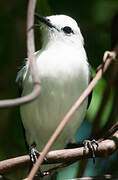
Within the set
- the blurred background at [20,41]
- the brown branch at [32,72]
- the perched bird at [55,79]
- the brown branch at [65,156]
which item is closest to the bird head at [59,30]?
the perched bird at [55,79]

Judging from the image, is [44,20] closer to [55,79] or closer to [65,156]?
[55,79]

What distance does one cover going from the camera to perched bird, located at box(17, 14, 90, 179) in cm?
374

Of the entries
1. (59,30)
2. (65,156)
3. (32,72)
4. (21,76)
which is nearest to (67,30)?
(59,30)

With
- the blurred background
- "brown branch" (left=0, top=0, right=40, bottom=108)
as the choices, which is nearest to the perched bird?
the blurred background

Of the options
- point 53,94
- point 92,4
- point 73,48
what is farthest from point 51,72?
point 92,4

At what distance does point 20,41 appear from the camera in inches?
184

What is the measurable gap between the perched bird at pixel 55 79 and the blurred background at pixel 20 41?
0.17 metres

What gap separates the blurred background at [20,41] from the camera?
4.27 metres

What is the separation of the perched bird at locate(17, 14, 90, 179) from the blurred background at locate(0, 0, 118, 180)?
0.17 metres

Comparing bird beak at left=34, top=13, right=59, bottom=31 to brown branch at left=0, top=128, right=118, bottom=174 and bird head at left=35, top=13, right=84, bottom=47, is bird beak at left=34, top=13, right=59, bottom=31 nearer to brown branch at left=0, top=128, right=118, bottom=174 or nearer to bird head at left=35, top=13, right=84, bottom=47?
bird head at left=35, top=13, right=84, bottom=47

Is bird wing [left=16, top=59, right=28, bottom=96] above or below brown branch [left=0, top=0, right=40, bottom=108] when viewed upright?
below

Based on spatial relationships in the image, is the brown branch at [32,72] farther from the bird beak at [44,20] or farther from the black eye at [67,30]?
the black eye at [67,30]

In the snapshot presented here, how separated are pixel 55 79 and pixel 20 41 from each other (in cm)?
111

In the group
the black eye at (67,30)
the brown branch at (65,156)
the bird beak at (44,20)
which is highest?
the bird beak at (44,20)
